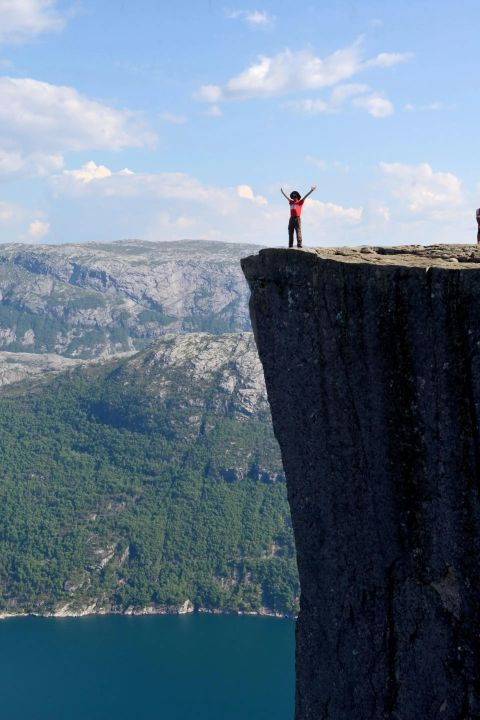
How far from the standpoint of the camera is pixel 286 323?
425 inches

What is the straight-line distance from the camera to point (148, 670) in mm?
109062

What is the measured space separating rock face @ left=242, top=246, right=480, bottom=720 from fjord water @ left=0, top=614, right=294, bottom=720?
88105 millimetres

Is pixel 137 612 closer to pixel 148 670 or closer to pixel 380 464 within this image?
pixel 148 670

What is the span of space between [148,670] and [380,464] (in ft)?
357

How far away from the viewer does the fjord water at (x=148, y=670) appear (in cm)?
9619

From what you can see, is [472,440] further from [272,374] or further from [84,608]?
[84,608]

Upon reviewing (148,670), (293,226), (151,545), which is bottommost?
(151,545)

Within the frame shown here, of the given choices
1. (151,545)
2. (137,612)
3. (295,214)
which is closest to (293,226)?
(295,214)

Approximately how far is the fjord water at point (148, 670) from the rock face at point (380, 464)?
8810cm

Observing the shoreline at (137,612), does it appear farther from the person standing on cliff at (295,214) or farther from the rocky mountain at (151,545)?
the person standing on cliff at (295,214)

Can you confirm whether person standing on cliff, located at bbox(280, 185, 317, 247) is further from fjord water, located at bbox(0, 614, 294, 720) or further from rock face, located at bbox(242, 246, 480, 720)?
fjord water, located at bbox(0, 614, 294, 720)

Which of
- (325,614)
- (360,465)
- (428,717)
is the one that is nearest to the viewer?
(428,717)

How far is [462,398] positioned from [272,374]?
3504 mm

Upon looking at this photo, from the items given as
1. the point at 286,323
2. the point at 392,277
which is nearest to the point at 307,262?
the point at 286,323
